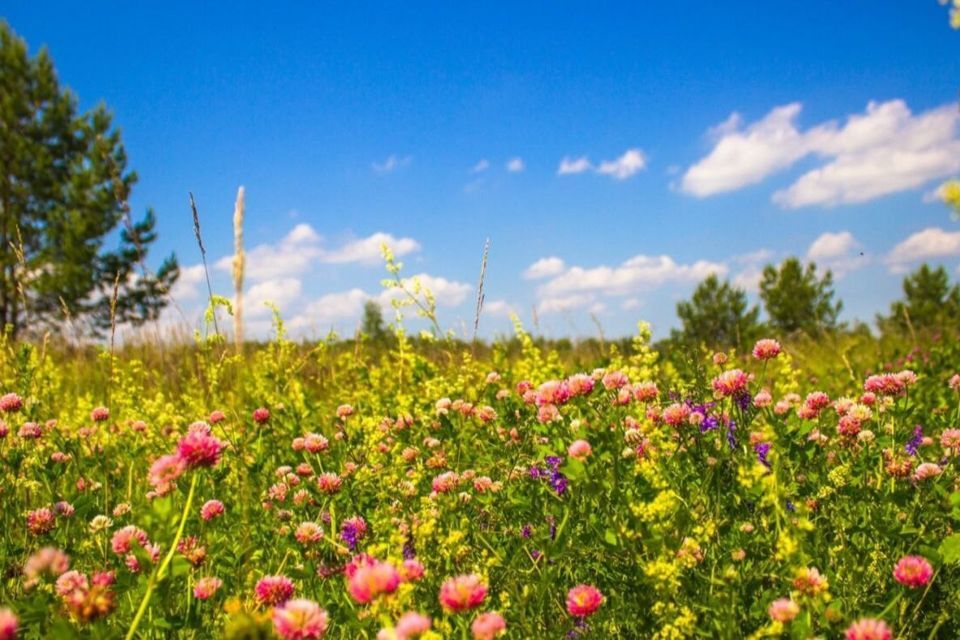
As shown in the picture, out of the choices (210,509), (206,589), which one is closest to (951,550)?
(206,589)

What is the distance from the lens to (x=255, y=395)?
480 cm

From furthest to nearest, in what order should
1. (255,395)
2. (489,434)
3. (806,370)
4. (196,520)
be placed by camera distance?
(806,370) → (255,395) → (489,434) → (196,520)

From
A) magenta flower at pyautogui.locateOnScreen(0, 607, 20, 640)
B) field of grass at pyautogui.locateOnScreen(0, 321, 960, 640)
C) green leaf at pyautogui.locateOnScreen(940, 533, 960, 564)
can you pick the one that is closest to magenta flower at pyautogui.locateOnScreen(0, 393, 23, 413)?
field of grass at pyautogui.locateOnScreen(0, 321, 960, 640)

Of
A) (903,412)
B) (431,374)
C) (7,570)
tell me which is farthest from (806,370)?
(7,570)

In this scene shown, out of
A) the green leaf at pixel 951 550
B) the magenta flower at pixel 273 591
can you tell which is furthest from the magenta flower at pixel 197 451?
the green leaf at pixel 951 550

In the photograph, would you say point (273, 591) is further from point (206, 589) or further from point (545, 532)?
point (545, 532)

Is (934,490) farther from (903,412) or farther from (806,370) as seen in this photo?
(806,370)

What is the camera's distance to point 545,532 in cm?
203

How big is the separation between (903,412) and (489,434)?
1633 mm

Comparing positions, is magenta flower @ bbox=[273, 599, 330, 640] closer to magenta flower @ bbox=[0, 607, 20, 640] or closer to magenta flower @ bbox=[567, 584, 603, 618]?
magenta flower @ bbox=[0, 607, 20, 640]

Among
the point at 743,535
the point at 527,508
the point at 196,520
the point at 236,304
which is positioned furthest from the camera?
the point at 236,304

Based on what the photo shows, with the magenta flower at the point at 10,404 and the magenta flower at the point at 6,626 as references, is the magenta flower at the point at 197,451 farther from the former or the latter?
the magenta flower at the point at 10,404

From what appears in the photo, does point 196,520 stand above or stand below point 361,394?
below

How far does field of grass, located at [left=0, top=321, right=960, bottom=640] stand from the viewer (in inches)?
60.1
